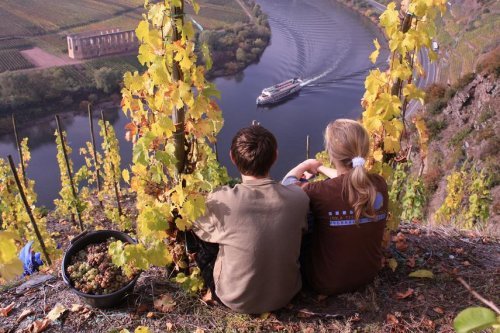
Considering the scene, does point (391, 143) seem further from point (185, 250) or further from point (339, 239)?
point (185, 250)

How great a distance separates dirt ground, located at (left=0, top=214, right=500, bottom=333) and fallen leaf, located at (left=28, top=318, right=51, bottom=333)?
0.01 m

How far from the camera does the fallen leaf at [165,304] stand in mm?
2830

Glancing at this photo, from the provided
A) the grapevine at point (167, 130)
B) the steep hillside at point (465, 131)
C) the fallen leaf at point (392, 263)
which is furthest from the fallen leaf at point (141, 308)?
the steep hillside at point (465, 131)

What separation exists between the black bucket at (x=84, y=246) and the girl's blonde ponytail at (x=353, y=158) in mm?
1505

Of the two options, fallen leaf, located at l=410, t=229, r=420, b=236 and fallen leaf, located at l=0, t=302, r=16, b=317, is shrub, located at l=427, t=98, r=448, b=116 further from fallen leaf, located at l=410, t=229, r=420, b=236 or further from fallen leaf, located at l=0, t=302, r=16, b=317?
fallen leaf, located at l=0, t=302, r=16, b=317

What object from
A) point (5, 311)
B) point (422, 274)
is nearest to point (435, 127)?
point (422, 274)

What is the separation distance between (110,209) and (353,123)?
331 inches

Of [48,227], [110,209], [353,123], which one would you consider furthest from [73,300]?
[48,227]

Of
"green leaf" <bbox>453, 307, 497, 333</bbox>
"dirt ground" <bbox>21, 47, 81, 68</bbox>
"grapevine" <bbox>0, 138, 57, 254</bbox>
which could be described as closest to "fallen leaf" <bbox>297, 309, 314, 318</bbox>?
"green leaf" <bbox>453, 307, 497, 333</bbox>

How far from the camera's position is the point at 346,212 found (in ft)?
8.16

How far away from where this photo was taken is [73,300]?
2.93 meters

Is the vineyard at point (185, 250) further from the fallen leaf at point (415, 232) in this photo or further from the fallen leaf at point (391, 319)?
the fallen leaf at point (415, 232)

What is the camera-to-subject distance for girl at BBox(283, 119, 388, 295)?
8.08ft

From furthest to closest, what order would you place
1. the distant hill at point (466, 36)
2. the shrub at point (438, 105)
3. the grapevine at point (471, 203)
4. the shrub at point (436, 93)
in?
the distant hill at point (466, 36), the shrub at point (436, 93), the shrub at point (438, 105), the grapevine at point (471, 203)
